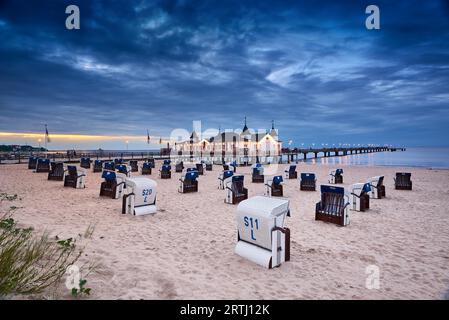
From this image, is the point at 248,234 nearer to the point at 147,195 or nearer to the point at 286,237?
the point at 286,237

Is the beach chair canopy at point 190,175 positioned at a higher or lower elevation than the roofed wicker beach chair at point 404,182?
higher

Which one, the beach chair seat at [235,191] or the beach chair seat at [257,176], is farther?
the beach chair seat at [257,176]

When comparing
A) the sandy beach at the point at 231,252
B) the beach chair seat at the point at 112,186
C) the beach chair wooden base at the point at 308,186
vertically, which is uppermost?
the beach chair seat at the point at 112,186

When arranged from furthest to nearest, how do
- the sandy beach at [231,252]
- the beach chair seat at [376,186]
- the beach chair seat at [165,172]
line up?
the beach chair seat at [165,172]
the beach chair seat at [376,186]
the sandy beach at [231,252]

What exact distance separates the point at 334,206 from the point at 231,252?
4459 mm

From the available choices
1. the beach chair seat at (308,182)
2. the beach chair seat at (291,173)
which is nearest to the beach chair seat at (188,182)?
the beach chair seat at (308,182)

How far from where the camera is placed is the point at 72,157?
39.5 metres

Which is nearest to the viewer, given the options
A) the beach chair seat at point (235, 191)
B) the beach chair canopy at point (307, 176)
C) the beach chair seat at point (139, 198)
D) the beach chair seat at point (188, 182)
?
the beach chair seat at point (139, 198)

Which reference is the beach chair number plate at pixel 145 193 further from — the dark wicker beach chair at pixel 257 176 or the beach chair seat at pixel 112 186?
the dark wicker beach chair at pixel 257 176

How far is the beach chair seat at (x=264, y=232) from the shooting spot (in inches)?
205

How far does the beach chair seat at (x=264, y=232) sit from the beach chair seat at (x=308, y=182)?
10.1 metres

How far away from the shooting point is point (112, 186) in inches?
469

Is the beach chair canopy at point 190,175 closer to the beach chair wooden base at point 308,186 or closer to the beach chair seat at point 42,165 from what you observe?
the beach chair wooden base at point 308,186

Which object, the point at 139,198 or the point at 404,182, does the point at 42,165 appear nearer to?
the point at 139,198
